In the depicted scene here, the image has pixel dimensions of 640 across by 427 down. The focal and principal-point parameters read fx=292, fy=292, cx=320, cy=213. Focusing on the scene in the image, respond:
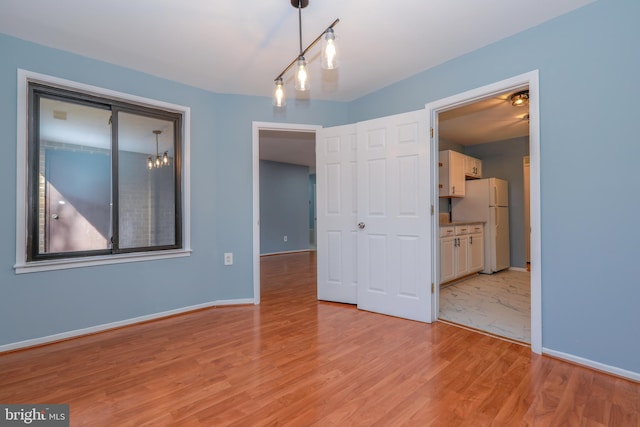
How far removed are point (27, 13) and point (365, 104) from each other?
2.95m

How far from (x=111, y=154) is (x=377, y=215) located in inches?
104

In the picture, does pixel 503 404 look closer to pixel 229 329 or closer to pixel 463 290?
pixel 229 329

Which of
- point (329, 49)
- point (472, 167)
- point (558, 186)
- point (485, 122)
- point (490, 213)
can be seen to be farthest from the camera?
point (472, 167)

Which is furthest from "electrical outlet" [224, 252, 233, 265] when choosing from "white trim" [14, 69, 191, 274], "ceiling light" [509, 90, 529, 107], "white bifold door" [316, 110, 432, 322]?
"ceiling light" [509, 90, 529, 107]

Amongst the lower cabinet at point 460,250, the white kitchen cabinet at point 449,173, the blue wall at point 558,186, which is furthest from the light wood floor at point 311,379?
the white kitchen cabinet at point 449,173

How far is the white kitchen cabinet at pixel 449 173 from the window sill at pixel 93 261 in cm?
382

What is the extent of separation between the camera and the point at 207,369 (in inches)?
77.1

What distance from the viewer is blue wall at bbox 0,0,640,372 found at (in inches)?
72.3

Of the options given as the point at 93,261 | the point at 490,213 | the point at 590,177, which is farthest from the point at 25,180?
the point at 490,213

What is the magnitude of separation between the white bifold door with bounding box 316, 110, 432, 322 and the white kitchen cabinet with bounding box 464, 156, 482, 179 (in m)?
2.70

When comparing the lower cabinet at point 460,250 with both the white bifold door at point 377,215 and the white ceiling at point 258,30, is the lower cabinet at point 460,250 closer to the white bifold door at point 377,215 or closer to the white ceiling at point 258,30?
the white bifold door at point 377,215

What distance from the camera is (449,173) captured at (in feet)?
15.1

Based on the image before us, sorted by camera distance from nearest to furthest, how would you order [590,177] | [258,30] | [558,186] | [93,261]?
[590,177] → [558,186] → [258,30] → [93,261]

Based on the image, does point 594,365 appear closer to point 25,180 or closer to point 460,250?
point 460,250
